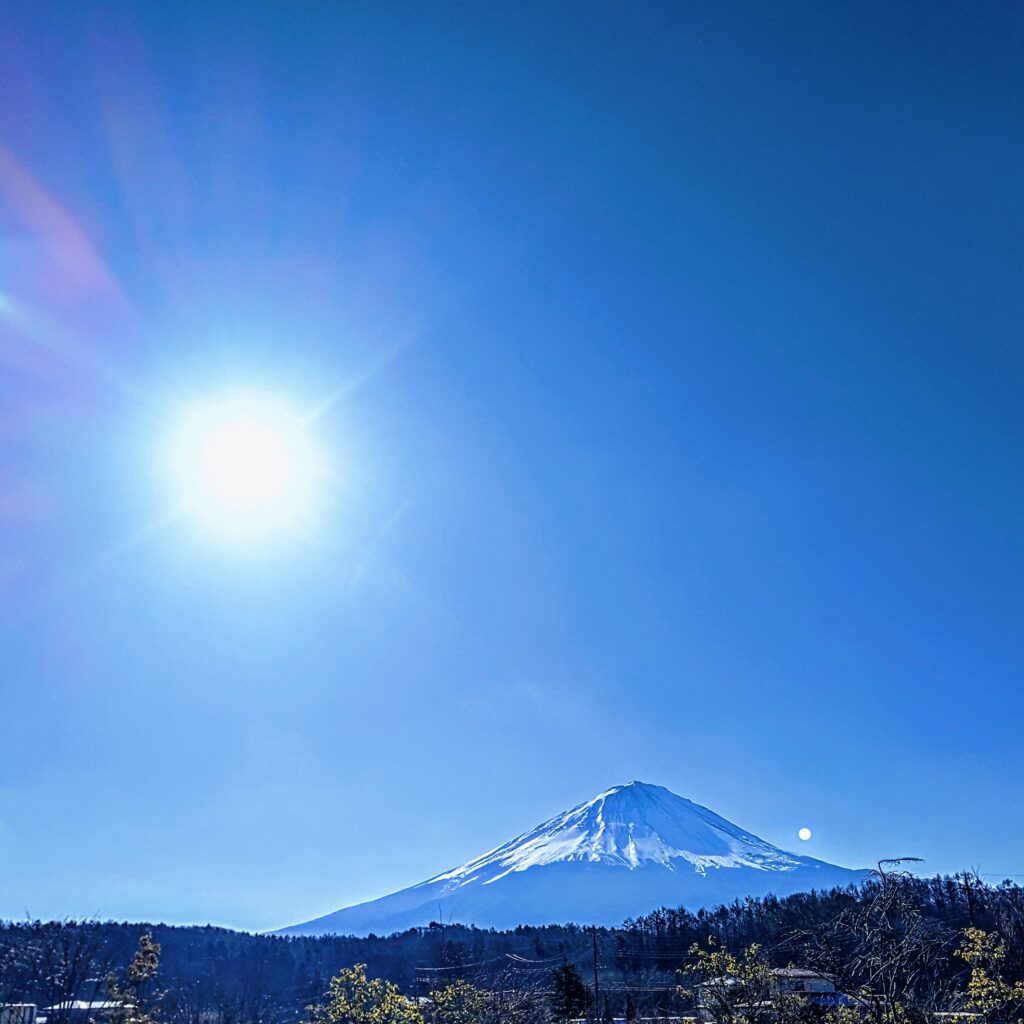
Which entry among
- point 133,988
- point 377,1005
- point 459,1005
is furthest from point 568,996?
point 133,988

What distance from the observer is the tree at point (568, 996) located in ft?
120

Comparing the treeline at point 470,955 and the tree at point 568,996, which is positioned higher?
the treeline at point 470,955

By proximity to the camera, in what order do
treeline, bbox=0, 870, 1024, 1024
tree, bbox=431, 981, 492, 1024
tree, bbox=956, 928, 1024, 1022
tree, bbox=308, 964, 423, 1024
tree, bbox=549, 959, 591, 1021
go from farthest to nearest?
treeline, bbox=0, 870, 1024, 1024 < tree, bbox=549, 959, 591, 1021 < tree, bbox=431, 981, 492, 1024 < tree, bbox=956, 928, 1024, 1022 < tree, bbox=308, 964, 423, 1024

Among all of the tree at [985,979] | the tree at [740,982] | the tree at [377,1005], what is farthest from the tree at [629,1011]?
the tree at [377,1005]

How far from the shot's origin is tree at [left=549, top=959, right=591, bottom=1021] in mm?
36603

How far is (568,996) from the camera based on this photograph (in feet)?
122

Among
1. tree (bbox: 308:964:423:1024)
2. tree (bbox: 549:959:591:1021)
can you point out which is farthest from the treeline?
tree (bbox: 308:964:423:1024)

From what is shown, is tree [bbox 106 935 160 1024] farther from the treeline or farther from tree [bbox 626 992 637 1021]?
the treeline

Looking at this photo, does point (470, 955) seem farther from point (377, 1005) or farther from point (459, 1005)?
point (377, 1005)

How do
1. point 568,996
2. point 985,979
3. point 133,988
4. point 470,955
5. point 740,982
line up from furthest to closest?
1. point 470,955
2. point 568,996
3. point 740,982
4. point 985,979
5. point 133,988

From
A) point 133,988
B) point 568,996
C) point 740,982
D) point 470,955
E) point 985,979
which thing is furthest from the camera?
point 470,955

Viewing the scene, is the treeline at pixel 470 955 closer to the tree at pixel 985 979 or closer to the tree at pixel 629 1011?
the tree at pixel 629 1011

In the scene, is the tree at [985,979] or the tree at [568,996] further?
the tree at [568,996]

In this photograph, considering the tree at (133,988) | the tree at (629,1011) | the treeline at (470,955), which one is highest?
the treeline at (470,955)
